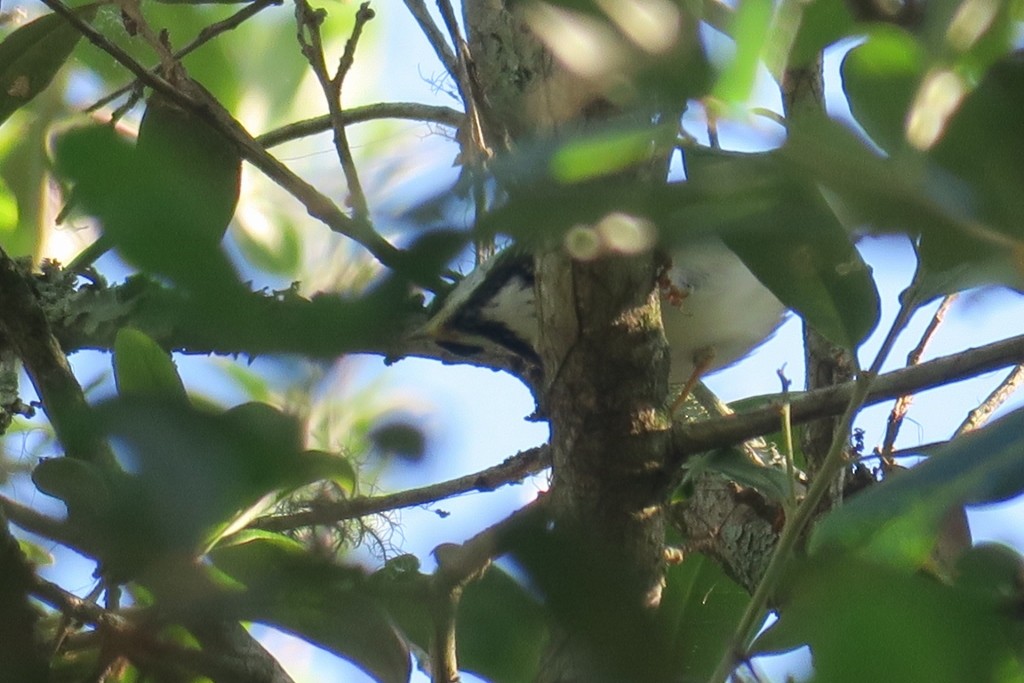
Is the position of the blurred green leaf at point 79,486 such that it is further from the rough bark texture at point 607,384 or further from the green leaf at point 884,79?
the rough bark texture at point 607,384

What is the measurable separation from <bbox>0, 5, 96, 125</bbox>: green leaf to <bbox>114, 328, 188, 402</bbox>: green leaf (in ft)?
3.68

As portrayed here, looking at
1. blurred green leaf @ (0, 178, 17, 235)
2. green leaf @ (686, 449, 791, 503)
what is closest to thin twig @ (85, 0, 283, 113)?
blurred green leaf @ (0, 178, 17, 235)

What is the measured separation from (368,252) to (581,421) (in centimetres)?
76

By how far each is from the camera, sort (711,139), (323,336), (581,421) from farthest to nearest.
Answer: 1. (581,421)
2. (711,139)
3. (323,336)

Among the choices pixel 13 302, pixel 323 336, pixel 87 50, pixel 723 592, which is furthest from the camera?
pixel 87 50

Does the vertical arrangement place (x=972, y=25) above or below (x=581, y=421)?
below

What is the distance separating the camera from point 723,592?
1377 mm

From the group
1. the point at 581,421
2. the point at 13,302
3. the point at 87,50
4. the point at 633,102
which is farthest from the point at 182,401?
the point at 87,50

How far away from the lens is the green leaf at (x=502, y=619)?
295 mm

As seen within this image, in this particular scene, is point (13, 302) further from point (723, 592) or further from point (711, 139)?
point (723, 592)

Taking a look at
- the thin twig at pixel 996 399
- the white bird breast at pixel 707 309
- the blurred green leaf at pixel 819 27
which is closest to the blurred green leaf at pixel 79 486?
the blurred green leaf at pixel 819 27

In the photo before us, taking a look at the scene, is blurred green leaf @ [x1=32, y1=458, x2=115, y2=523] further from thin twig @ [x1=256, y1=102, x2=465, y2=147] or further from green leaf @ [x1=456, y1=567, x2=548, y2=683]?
thin twig @ [x1=256, y1=102, x2=465, y2=147]

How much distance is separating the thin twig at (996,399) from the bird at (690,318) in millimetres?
432

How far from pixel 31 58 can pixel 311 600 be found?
1470mm
